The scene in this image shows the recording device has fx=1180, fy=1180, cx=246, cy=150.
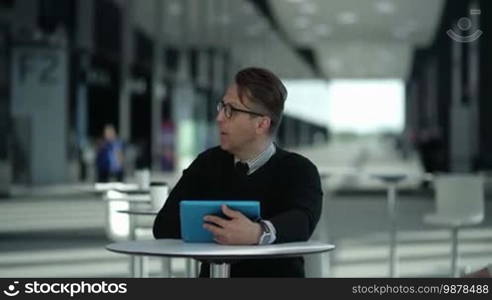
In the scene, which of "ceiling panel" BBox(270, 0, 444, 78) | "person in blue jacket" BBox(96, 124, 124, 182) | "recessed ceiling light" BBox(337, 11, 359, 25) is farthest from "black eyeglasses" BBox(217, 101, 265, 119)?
"recessed ceiling light" BBox(337, 11, 359, 25)

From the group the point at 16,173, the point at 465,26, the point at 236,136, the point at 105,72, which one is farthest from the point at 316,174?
the point at 105,72

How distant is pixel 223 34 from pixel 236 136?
2875 centimetres

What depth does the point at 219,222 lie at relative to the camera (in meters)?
3.40

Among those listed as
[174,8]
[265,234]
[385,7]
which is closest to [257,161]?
[265,234]

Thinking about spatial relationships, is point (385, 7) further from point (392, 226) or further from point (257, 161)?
point (257, 161)

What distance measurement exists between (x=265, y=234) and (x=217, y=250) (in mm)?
201

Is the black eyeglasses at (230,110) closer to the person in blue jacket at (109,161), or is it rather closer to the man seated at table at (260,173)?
the man seated at table at (260,173)

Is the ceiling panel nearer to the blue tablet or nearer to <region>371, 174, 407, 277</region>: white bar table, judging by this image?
<region>371, 174, 407, 277</region>: white bar table

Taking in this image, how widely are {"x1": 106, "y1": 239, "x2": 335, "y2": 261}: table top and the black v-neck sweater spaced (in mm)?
75

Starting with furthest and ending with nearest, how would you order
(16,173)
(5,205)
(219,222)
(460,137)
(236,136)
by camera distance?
(460,137) < (16,173) < (5,205) < (236,136) < (219,222)

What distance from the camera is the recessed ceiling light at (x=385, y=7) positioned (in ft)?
98.9

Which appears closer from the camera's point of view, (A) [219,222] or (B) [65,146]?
(A) [219,222]

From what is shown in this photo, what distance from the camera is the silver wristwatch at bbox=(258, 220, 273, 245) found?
3465mm

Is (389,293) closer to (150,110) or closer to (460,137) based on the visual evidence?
(460,137)
